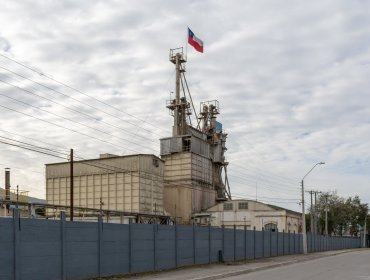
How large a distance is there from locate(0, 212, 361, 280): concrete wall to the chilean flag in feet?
116

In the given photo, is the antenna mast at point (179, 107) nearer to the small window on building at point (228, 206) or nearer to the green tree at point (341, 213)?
the small window on building at point (228, 206)

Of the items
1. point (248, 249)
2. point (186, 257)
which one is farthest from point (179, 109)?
point (186, 257)

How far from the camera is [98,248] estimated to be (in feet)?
65.0

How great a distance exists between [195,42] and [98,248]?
160ft

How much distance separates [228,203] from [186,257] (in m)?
46.8

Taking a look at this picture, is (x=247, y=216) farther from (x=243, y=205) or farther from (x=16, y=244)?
(x=16, y=244)

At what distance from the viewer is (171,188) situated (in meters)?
73.7

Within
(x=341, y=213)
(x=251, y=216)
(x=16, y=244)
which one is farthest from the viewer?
(x=341, y=213)

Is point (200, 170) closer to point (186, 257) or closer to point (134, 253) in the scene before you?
point (186, 257)

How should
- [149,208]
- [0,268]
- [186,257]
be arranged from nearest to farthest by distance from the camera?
[0,268], [186,257], [149,208]

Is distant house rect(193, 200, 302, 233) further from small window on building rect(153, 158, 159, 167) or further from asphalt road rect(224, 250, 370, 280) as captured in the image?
asphalt road rect(224, 250, 370, 280)

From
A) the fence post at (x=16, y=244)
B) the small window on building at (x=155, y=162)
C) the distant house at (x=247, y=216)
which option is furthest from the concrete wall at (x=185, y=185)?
the fence post at (x=16, y=244)

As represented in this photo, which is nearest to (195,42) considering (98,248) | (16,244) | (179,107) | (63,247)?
(179,107)

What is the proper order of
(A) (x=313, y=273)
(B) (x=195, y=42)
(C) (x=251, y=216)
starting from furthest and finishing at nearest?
1. (C) (x=251, y=216)
2. (B) (x=195, y=42)
3. (A) (x=313, y=273)
